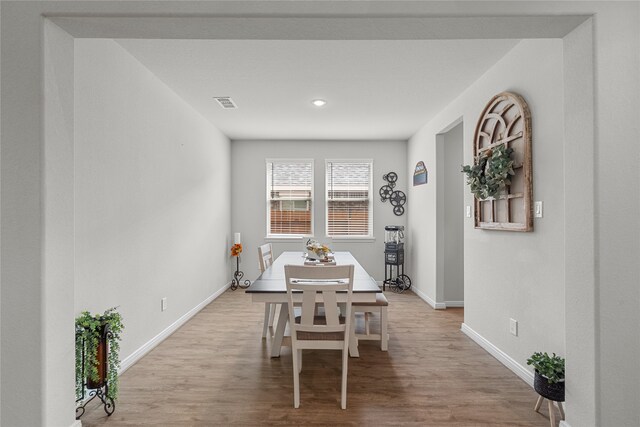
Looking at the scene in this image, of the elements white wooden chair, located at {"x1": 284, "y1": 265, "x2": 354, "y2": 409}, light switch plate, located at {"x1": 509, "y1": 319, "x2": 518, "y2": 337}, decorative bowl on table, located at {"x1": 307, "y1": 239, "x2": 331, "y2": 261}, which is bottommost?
light switch plate, located at {"x1": 509, "y1": 319, "x2": 518, "y2": 337}

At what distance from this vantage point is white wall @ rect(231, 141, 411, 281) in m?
6.12

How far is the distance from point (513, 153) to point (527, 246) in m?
0.74

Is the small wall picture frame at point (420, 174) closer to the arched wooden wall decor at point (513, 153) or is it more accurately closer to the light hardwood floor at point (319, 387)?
the arched wooden wall decor at point (513, 153)

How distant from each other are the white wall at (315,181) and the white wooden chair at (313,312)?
3819mm

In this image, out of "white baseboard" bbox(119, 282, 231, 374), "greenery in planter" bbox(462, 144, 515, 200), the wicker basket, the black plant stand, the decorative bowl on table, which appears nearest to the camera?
the wicker basket

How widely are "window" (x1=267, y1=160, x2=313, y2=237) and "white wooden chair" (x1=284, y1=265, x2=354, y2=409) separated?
3.86 metres

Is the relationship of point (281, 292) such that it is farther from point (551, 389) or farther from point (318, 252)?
point (551, 389)

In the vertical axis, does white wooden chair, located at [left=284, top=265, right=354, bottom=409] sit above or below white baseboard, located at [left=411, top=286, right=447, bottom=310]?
above

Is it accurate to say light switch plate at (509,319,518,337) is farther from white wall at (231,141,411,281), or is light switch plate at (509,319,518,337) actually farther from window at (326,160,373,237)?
window at (326,160,373,237)

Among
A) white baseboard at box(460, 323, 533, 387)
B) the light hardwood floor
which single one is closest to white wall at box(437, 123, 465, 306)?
white baseboard at box(460, 323, 533, 387)

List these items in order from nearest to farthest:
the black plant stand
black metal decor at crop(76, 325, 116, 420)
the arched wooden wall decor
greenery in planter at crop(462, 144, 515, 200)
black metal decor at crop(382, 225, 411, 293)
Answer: black metal decor at crop(76, 325, 116, 420)
the arched wooden wall decor
greenery in planter at crop(462, 144, 515, 200)
black metal decor at crop(382, 225, 411, 293)
the black plant stand

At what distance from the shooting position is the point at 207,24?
180cm

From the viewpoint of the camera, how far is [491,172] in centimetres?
282

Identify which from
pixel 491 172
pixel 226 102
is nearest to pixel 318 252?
pixel 491 172
